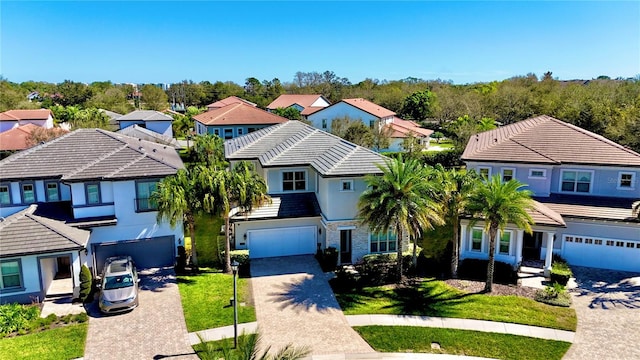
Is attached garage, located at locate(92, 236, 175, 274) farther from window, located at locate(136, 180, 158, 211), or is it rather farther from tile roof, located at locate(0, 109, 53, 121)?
tile roof, located at locate(0, 109, 53, 121)

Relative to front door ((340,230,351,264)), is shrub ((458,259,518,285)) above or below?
below

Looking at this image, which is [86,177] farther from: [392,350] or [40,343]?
[392,350]

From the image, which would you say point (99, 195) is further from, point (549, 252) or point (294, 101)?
point (294, 101)

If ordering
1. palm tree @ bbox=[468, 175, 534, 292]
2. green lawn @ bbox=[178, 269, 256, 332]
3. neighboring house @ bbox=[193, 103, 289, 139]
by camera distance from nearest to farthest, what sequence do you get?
green lawn @ bbox=[178, 269, 256, 332] → palm tree @ bbox=[468, 175, 534, 292] → neighboring house @ bbox=[193, 103, 289, 139]

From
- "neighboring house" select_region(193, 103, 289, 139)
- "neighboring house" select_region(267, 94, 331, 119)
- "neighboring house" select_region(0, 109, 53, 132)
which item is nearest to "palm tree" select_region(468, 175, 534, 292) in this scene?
"neighboring house" select_region(193, 103, 289, 139)

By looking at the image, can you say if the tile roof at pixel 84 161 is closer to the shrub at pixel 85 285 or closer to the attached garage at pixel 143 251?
the attached garage at pixel 143 251

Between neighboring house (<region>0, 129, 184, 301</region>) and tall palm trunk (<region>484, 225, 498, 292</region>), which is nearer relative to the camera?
tall palm trunk (<region>484, 225, 498, 292</region>)
